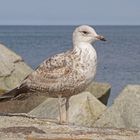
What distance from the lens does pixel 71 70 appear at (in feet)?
32.5

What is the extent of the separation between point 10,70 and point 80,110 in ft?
13.1

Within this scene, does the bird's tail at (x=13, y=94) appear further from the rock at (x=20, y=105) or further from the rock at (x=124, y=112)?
the rock at (x=20, y=105)

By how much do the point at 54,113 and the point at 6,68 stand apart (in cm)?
385

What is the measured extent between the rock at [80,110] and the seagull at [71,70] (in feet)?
13.9

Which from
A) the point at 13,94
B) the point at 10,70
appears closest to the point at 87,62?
the point at 13,94

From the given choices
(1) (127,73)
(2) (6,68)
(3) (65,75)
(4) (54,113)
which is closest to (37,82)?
(3) (65,75)

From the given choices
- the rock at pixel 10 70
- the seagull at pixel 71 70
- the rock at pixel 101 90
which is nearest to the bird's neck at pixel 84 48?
the seagull at pixel 71 70

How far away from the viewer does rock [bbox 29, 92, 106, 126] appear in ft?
47.7

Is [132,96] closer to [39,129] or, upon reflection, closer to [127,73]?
[39,129]

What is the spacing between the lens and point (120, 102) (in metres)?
14.6

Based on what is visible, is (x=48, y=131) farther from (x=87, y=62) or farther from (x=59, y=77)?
(x=87, y=62)

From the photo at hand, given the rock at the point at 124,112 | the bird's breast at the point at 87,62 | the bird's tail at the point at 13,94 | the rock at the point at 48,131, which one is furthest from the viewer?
the rock at the point at 124,112

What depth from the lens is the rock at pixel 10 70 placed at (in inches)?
705

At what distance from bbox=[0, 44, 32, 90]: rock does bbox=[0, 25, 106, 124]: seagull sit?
7.46 m
